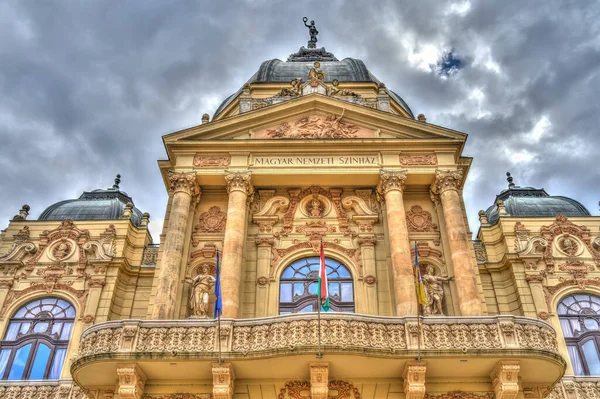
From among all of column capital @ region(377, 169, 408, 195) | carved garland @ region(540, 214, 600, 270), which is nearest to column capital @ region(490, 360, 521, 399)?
column capital @ region(377, 169, 408, 195)

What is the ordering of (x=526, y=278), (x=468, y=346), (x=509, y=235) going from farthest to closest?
(x=509, y=235) → (x=526, y=278) → (x=468, y=346)

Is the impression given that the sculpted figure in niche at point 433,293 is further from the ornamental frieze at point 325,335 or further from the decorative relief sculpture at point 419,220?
the decorative relief sculpture at point 419,220

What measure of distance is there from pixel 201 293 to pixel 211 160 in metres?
6.24

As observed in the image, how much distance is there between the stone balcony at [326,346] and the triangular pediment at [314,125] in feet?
30.0

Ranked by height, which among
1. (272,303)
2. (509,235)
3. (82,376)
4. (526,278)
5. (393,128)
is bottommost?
(82,376)

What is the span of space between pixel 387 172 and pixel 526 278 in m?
7.50

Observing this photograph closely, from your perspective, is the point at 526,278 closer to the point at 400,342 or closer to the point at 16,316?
the point at 400,342

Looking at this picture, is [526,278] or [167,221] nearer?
[167,221]

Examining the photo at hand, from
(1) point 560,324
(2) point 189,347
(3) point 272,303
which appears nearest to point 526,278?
(1) point 560,324

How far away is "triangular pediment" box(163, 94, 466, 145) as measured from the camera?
23.2 meters

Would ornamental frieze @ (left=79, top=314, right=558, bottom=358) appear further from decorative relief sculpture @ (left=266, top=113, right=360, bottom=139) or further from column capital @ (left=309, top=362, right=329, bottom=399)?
decorative relief sculpture @ (left=266, top=113, right=360, bottom=139)

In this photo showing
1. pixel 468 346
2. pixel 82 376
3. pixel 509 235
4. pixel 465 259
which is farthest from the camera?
pixel 509 235

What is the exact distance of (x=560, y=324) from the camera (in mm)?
22078

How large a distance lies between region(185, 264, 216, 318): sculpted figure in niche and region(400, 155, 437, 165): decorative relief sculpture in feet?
30.2
